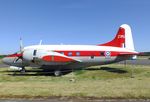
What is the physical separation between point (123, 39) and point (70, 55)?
721 centimetres

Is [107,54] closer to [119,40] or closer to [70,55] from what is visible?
[119,40]

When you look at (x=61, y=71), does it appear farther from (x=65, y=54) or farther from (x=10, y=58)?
(x=10, y=58)

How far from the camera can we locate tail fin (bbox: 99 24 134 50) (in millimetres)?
36478

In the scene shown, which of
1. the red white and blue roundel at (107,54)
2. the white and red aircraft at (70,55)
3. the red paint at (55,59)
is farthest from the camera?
the red white and blue roundel at (107,54)

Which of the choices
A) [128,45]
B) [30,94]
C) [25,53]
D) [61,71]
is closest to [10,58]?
[25,53]

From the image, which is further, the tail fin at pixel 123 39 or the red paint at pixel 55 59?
the tail fin at pixel 123 39

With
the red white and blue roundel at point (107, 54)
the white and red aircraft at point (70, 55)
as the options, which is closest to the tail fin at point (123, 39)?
the white and red aircraft at point (70, 55)

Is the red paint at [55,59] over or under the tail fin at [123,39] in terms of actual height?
under

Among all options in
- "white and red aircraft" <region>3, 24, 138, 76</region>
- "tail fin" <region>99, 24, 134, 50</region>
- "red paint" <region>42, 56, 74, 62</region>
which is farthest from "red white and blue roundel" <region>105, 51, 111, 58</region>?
"red paint" <region>42, 56, 74, 62</region>

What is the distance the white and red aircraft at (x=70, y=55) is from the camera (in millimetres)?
31594

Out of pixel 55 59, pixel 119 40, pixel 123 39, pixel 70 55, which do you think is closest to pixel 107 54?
pixel 119 40

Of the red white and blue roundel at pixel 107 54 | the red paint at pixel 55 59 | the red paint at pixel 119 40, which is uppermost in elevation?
the red paint at pixel 119 40

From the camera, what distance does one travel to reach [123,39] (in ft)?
121

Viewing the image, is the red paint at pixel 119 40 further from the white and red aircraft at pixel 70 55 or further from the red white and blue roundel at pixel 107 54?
the red white and blue roundel at pixel 107 54
